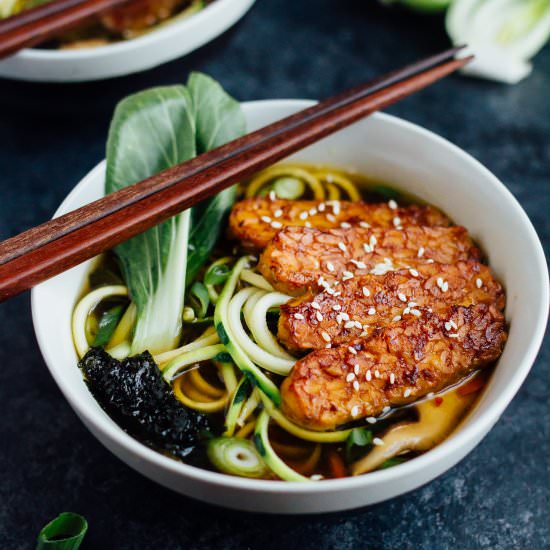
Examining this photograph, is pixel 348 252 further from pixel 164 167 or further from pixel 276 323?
pixel 164 167

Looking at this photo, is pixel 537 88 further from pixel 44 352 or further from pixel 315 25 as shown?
pixel 44 352

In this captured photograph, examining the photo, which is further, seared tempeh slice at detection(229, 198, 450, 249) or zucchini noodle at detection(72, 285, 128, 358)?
seared tempeh slice at detection(229, 198, 450, 249)

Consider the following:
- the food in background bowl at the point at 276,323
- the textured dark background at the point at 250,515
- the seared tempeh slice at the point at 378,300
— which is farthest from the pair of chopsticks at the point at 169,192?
the textured dark background at the point at 250,515

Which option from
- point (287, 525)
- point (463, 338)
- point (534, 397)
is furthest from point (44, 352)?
point (534, 397)

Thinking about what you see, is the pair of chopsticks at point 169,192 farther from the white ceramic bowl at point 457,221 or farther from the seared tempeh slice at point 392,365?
the seared tempeh slice at point 392,365

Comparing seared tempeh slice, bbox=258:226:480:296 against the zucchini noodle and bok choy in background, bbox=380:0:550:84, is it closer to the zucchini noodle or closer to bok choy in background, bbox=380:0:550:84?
the zucchini noodle

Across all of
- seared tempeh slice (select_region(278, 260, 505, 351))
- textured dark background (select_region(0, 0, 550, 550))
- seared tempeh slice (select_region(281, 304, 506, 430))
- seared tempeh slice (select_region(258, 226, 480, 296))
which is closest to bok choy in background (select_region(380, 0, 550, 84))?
textured dark background (select_region(0, 0, 550, 550))
